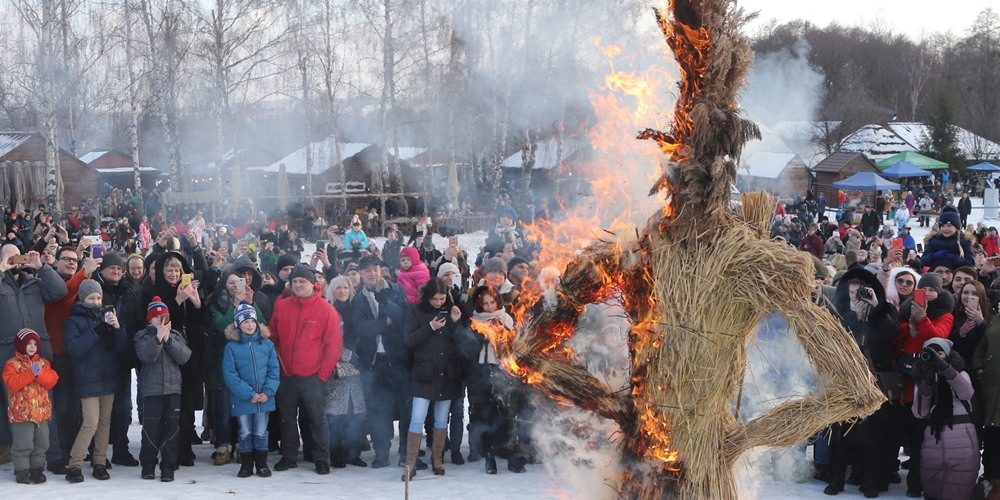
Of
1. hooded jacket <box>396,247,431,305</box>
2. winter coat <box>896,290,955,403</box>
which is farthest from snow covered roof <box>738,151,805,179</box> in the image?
winter coat <box>896,290,955,403</box>

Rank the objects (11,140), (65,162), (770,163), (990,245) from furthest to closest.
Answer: (65,162), (770,163), (11,140), (990,245)

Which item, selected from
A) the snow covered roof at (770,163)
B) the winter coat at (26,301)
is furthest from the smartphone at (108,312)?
the snow covered roof at (770,163)

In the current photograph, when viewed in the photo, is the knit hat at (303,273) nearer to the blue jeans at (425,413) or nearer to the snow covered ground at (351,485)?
the blue jeans at (425,413)

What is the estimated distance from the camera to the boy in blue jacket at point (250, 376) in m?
6.79

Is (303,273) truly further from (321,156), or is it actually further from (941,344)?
(321,156)

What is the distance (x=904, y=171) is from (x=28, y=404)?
32555 millimetres

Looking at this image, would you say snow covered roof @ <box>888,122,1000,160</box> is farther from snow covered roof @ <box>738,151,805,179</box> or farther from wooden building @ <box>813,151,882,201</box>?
snow covered roof @ <box>738,151,805,179</box>

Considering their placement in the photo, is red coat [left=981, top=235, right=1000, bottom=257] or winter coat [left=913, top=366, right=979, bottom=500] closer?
winter coat [left=913, top=366, right=979, bottom=500]

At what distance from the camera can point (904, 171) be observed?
33031 millimetres

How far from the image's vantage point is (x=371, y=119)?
4234 cm

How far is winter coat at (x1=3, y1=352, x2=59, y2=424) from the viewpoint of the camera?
6465mm

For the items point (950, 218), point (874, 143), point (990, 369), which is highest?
point (874, 143)

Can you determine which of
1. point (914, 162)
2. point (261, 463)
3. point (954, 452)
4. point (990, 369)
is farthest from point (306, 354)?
point (914, 162)

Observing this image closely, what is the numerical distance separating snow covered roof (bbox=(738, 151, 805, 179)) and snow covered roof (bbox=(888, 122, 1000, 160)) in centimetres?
1132
